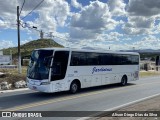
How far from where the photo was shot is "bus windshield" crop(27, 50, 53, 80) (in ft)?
51.3

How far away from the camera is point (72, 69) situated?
56.6ft

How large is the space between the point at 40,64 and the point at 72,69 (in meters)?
2.27

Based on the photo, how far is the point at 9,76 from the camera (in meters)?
22.9

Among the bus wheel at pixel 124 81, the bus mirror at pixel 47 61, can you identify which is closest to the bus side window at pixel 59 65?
the bus mirror at pixel 47 61

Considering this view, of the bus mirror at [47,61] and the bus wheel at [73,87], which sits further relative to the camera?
the bus wheel at [73,87]

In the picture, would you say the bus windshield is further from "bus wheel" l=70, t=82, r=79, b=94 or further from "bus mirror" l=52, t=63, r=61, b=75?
"bus wheel" l=70, t=82, r=79, b=94

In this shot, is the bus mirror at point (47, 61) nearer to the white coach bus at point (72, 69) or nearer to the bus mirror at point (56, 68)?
the white coach bus at point (72, 69)

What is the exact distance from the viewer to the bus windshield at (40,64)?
1564 centimetres

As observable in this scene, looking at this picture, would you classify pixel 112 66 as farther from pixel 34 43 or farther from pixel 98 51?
pixel 34 43

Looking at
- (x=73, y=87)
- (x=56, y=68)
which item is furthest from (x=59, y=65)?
(x=73, y=87)

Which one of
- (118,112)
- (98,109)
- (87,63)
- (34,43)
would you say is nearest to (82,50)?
(87,63)

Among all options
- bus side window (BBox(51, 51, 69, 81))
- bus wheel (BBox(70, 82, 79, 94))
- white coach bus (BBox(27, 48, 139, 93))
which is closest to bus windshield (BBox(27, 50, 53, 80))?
white coach bus (BBox(27, 48, 139, 93))

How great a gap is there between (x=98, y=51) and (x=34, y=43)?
7925cm

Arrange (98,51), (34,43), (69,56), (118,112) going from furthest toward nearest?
(34,43)
(98,51)
(69,56)
(118,112)
